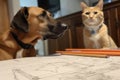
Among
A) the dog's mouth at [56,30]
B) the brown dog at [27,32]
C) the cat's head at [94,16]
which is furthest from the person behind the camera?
the cat's head at [94,16]

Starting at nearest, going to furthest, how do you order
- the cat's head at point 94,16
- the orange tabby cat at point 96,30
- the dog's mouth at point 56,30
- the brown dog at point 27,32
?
the brown dog at point 27,32
the dog's mouth at point 56,30
the orange tabby cat at point 96,30
the cat's head at point 94,16

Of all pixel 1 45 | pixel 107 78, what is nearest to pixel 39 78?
pixel 107 78

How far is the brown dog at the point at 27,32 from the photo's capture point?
1.20 m

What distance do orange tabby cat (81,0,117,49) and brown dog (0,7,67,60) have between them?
472mm

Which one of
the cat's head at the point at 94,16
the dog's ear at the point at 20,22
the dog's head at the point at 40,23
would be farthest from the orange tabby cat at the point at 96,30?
the dog's ear at the point at 20,22

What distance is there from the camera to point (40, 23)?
1.35 meters

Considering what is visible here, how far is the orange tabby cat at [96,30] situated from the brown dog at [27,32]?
0.47 m

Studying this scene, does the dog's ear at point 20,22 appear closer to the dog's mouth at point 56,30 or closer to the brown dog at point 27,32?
the brown dog at point 27,32

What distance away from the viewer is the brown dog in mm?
1204

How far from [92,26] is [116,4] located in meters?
0.29

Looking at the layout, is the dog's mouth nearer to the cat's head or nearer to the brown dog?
the brown dog

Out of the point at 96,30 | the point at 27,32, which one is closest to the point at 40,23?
the point at 27,32

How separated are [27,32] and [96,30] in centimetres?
73

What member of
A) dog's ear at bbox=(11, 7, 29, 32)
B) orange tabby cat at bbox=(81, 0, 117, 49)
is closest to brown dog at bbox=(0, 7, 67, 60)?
dog's ear at bbox=(11, 7, 29, 32)
